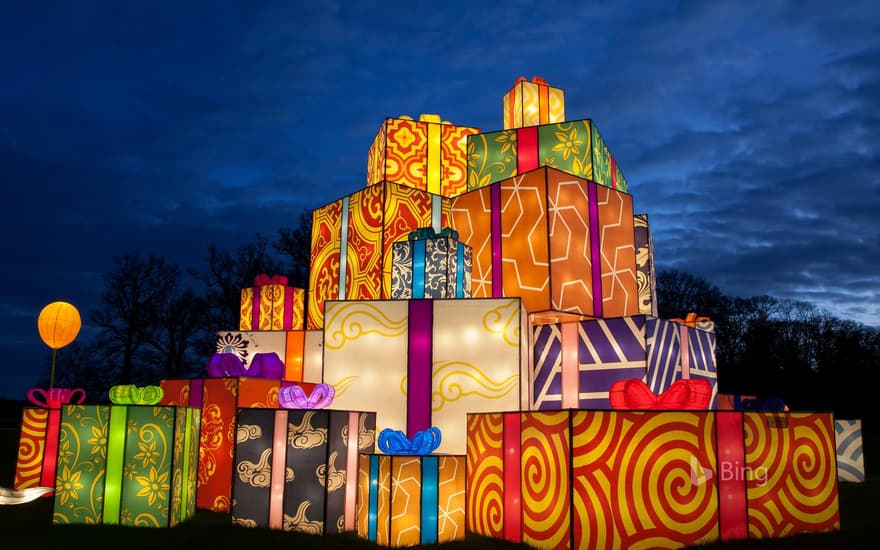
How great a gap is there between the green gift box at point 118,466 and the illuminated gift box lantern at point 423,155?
8.90 meters

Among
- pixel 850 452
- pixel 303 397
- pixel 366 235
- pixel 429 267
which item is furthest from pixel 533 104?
pixel 850 452

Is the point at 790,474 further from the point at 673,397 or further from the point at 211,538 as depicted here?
the point at 211,538

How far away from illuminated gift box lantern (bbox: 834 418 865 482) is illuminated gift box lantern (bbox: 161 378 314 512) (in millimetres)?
14464

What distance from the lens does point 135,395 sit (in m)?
9.62

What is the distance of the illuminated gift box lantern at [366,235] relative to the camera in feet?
48.9

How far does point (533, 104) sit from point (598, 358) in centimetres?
740

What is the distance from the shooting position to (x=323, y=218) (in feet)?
54.3

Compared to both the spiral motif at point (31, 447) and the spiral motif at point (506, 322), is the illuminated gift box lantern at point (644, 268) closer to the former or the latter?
the spiral motif at point (506, 322)

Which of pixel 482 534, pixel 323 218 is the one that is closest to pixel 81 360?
pixel 323 218

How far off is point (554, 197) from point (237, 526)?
27.8 ft

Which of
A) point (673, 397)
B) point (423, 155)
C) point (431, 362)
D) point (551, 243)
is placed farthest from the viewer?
point (423, 155)

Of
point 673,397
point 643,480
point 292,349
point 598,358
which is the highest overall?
point 292,349

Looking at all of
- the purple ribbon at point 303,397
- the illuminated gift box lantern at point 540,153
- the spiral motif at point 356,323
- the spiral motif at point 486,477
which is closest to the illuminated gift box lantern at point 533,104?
the illuminated gift box lantern at point 540,153

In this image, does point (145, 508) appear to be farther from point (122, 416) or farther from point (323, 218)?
point (323, 218)
